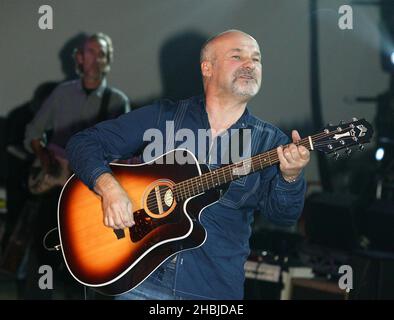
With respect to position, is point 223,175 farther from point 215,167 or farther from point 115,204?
point 115,204

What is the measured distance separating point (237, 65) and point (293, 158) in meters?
0.59

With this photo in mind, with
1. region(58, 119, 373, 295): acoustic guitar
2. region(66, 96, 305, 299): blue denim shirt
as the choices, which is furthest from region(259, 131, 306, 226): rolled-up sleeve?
region(58, 119, 373, 295): acoustic guitar

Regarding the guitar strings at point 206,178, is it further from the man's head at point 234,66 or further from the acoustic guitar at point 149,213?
Result: the man's head at point 234,66

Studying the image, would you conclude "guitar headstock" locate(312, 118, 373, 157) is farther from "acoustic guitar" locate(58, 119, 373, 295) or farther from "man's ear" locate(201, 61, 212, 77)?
"man's ear" locate(201, 61, 212, 77)

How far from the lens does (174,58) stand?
21.3 feet

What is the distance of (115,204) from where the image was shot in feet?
9.53

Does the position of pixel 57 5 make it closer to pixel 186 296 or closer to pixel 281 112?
pixel 281 112

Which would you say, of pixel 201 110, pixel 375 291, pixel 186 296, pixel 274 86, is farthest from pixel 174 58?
pixel 186 296

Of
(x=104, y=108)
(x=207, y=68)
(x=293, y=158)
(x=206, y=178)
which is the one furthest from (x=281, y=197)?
(x=104, y=108)

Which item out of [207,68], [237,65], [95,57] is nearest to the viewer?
[237,65]

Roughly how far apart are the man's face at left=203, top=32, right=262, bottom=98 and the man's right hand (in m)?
0.67
